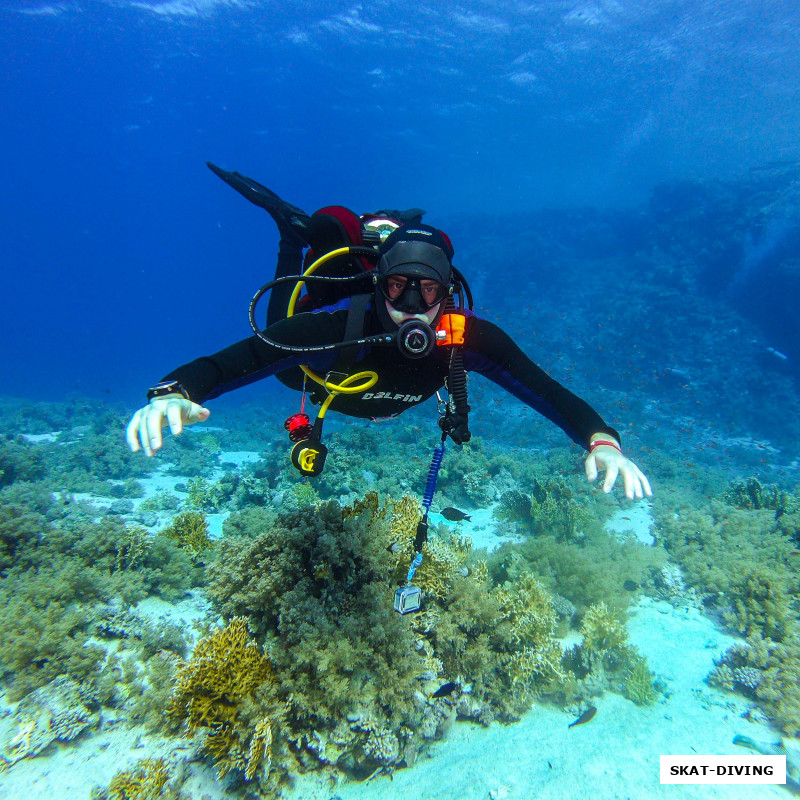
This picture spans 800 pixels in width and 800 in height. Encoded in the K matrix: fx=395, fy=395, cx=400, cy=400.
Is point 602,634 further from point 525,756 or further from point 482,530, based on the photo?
point 482,530

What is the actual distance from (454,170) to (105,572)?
77.2 m

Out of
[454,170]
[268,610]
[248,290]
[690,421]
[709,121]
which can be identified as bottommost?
[268,610]

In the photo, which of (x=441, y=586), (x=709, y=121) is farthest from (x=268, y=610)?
(x=709, y=121)

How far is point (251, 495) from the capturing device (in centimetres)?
971

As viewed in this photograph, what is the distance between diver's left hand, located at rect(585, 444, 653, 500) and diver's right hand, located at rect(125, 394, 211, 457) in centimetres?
233

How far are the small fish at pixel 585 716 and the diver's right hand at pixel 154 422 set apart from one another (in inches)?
203

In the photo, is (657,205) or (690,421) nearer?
(690,421)

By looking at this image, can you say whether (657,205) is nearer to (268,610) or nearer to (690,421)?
(690,421)

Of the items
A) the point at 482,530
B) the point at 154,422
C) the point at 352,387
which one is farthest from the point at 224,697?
the point at 482,530

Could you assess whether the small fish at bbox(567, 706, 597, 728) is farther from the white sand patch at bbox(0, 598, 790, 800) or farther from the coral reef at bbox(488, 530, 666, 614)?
the coral reef at bbox(488, 530, 666, 614)

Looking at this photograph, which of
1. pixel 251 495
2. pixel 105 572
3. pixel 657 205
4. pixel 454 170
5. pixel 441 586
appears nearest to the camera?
pixel 441 586

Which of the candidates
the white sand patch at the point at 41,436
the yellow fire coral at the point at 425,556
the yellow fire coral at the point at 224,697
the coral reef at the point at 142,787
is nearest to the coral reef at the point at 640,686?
the yellow fire coral at the point at 425,556

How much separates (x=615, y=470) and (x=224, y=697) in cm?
359

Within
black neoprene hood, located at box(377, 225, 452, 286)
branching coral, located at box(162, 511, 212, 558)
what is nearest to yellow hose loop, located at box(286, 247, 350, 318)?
black neoprene hood, located at box(377, 225, 452, 286)
